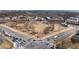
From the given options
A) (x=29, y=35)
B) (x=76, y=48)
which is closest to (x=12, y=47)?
(x=29, y=35)

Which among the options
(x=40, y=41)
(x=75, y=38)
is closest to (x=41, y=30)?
(x=40, y=41)

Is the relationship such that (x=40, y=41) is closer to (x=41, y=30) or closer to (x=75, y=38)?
(x=41, y=30)

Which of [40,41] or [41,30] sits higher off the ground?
[41,30]
